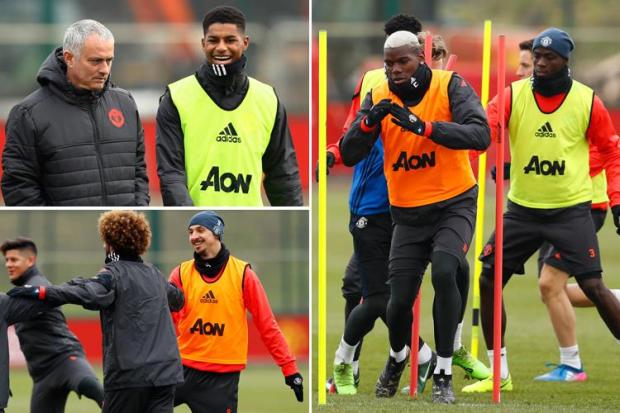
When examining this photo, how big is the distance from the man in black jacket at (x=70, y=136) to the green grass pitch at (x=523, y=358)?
6.29ft

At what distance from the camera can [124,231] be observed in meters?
8.64

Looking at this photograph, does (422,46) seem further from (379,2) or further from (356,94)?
(379,2)

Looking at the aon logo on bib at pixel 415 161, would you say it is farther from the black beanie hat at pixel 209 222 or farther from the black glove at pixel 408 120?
the black beanie hat at pixel 209 222

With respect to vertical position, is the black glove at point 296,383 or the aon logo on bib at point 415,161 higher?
the aon logo on bib at point 415,161

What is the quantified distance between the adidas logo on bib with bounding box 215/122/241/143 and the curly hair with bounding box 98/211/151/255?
2.95 ft

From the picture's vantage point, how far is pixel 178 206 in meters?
9.09

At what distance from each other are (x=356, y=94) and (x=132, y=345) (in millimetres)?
2984

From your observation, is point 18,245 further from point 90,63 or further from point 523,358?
point 523,358

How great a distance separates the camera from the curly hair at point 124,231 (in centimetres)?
865

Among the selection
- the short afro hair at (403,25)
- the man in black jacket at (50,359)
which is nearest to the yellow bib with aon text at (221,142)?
the short afro hair at (403,25)

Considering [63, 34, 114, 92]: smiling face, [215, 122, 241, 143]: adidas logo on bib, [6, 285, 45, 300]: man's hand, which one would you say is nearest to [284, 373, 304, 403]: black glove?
[215, 122, 241, 143]: adidas logo on bib

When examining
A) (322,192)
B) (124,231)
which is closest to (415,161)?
(322,192)

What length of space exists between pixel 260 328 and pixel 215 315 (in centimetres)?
33

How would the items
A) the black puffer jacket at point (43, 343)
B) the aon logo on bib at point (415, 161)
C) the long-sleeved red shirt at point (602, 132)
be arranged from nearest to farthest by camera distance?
the aon logo on bib at point (415, 161) < the long-sleeved red shirt at point (602, 132) < the black puffer jacket at point (43, 343)
